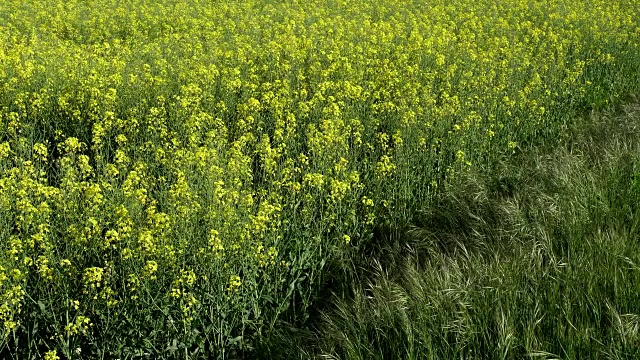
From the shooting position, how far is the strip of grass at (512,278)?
9.95 ft

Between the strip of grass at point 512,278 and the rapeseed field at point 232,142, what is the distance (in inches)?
17.9

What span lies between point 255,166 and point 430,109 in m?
1.69

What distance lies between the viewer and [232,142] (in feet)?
20.0

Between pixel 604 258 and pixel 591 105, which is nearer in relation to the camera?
pixel 604 258

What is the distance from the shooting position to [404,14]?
1205 cm

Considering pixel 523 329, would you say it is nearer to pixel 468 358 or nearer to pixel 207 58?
pixel 468 358

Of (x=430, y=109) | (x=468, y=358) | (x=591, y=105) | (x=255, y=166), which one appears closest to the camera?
(x=468, y=358)

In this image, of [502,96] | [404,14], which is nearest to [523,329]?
[502,96]

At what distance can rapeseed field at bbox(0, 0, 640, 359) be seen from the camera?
369 cm

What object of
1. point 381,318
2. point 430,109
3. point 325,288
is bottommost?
point 325,288

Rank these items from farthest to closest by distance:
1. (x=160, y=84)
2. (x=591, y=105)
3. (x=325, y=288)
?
(x=591, y=105), (x=160, y=84), (x=325, y=288)

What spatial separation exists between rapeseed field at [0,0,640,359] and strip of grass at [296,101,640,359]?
456 millimetres

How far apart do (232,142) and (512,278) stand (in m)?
3.22

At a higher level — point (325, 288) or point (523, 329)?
point (523, 329)
